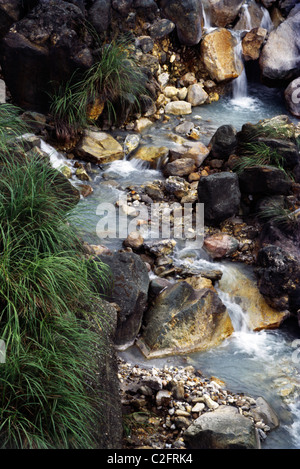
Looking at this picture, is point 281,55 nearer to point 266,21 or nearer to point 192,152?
point 266,21

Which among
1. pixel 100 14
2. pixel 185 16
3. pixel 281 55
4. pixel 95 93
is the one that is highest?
pixel 185 16

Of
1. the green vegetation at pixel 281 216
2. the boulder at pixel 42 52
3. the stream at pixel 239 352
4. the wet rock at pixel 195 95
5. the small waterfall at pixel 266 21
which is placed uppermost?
the small waterfall at pixel 266 21

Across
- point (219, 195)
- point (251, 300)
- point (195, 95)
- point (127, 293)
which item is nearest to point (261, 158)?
point (219, 195)

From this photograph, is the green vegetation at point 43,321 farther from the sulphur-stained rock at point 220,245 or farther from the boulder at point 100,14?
the boulder at point 100,14

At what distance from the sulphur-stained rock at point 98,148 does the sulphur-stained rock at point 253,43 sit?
4.34m

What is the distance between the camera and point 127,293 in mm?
4133

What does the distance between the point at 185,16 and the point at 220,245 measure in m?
5.55

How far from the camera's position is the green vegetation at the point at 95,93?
6.56 metres

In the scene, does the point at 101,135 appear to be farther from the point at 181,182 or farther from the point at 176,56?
the point at 176,56

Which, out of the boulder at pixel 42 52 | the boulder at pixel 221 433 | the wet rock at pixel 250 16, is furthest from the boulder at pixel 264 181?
the wet rock at pixel 250 16

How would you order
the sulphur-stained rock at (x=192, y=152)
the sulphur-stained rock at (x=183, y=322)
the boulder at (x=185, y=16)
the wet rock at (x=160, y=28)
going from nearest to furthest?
the sulphur-stained rock at (x=183, y=322) → the sulphur-stained rock at (x=192, y=152) → the wet rock at (x=160, y=28) → the boulder at (x=185, y=16)

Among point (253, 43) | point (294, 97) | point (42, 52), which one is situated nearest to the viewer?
point (42, 52)

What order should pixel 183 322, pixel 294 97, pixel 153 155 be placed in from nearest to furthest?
pixel 183 322 < pixel 153 155 < pixel 294 97

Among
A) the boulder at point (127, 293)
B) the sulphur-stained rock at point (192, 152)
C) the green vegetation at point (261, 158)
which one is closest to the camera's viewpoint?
the boulder at point (127, 293)
